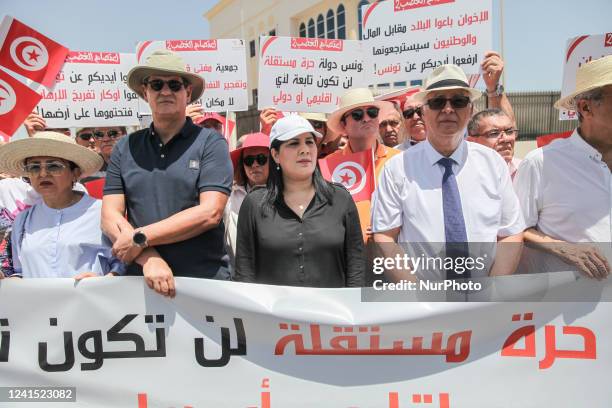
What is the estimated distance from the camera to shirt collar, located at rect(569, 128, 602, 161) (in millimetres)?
2981

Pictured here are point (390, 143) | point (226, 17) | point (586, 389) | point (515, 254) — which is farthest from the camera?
point (226, 17)

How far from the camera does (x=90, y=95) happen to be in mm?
5953

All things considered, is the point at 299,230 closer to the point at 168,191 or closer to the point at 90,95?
the point at 168,191

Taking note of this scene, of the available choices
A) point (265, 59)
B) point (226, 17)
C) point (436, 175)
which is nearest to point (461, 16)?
point (265, 59)

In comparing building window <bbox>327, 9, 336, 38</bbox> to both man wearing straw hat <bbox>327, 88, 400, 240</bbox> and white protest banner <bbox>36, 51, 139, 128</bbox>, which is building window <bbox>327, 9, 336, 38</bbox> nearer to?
white protest banner <bbox>36, 51, 139, 128</bbox>

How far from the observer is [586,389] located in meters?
2.79

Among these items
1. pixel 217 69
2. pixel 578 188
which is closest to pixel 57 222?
pixel 578 188

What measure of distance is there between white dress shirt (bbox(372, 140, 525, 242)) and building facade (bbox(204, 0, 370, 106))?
22.8 m

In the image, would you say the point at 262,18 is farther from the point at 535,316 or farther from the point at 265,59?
the point at 535,316

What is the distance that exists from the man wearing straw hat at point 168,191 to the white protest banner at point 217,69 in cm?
277

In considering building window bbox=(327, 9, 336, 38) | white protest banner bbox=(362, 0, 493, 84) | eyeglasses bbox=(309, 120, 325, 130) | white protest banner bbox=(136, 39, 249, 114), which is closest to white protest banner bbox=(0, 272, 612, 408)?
eyeglasses bbox=(309, 120, 325, 130)

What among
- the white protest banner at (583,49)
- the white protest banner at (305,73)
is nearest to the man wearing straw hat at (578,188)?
the white protest banner at (583,49)

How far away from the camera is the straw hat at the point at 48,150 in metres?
3.27

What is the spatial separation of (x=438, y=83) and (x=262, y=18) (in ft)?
130
